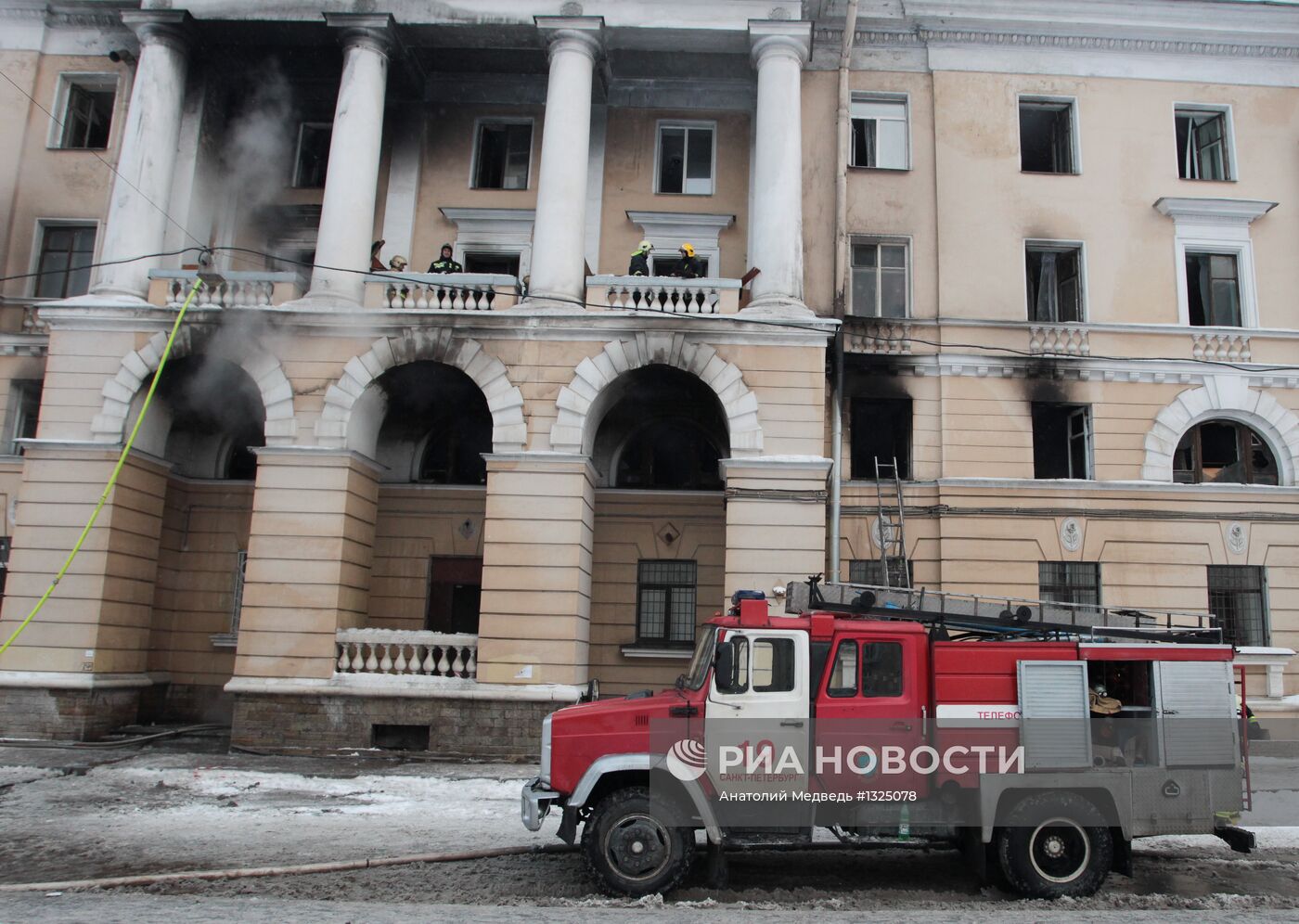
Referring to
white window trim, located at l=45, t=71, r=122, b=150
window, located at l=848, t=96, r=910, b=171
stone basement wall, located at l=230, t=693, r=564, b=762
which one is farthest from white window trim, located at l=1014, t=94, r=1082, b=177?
white window trim, located at l=45, t=71, r=122, b=150

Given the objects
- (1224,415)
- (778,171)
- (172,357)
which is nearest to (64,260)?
(172,357)

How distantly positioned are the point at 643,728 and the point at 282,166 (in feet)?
58.3

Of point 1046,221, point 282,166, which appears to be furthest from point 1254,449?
point 282,166

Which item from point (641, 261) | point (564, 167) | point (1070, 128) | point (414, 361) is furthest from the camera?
point (1070, 128)

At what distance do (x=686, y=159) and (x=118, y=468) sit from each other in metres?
13.2

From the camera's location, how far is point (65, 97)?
21906 millimetres

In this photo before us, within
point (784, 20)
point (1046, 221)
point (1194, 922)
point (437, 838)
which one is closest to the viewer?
point (1194, 922)

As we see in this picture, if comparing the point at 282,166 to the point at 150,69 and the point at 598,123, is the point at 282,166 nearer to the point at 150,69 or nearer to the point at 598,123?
the point at 150,69

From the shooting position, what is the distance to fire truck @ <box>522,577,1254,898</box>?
8.80 meters

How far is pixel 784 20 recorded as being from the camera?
63.4ft

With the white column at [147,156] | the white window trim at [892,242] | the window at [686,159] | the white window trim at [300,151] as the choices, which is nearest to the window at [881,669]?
the white window trim at [892,242]

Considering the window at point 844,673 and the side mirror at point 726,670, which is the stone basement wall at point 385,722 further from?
the window at point 844,673

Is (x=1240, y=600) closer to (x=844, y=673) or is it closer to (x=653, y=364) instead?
(x=653, y=364)

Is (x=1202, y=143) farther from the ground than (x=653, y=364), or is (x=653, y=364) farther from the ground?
(x=1202, y=143)
